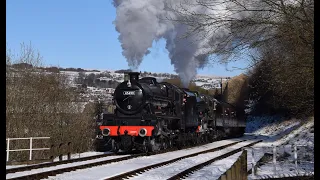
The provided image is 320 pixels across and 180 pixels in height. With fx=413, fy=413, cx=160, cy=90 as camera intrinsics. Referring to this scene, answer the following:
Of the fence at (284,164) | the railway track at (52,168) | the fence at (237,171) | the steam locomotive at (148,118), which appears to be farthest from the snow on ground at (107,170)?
the fence at (237,171)

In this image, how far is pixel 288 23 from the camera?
8594mm

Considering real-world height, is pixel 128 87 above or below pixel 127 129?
above

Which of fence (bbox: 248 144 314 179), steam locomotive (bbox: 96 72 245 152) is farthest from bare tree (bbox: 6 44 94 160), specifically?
fence (bbox: 248 144 314 179)

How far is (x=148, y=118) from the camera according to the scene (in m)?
18.5

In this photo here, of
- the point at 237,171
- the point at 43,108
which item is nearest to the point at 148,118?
the point at 43,108

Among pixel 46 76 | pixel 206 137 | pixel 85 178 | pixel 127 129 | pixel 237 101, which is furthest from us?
pixel 237 101

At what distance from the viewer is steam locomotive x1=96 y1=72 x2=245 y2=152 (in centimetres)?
1836

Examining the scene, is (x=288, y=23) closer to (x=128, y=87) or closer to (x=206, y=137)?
(x=128, y=87)

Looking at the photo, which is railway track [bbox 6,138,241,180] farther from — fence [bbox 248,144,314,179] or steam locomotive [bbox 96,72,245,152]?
fence [bbox 248,144,314,179]

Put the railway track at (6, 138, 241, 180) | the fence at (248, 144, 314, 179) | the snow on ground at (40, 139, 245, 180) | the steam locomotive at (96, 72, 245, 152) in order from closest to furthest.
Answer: the railway track at (6, 138, 241, 180) → the snow on ground at (40, 139, 245, 180) → the fence at (248, 144, 314, 179) → the steam locomotive at (96, 72, 245, 152)

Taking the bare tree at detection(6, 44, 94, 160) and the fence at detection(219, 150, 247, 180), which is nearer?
the fence at detection(219, 150, 247, 180)

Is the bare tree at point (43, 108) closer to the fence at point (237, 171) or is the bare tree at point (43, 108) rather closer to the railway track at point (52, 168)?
the railway track at point (52, 168)

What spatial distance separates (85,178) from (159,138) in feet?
27.2
